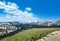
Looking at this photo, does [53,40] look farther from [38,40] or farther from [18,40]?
[18,40]

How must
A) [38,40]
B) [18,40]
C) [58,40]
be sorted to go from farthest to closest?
[18,40], [38,40], [58,40]

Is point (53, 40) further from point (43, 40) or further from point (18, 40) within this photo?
point (18, 40)

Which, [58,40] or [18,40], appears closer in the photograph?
[58,40]

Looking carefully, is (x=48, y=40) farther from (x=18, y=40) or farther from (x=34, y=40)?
(x=18, y=40)

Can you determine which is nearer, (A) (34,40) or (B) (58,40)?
(B) (58,40)

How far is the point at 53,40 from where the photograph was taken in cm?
6181

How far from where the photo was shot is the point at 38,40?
64.2 metres

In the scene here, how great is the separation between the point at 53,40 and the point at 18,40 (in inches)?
714

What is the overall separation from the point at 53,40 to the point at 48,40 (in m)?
1.99

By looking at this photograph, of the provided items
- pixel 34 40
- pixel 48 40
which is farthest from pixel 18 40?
pixel 48 40

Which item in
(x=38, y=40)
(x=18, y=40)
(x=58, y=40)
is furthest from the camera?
(x=18, y=40)

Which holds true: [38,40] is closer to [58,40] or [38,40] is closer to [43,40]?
[43,40]

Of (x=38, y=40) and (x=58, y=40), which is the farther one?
(x=38, y=40)

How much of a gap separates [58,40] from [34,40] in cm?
959
